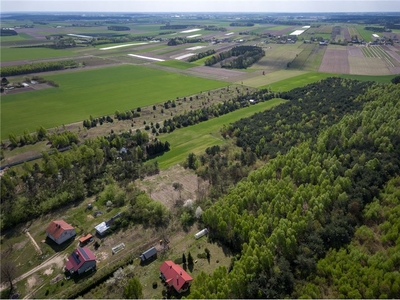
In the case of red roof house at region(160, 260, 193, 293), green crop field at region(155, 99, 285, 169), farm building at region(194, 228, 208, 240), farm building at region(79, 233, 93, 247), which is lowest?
farm building at region(79, 233, 93, 247)

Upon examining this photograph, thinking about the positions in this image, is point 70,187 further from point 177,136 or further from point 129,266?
point 177,136

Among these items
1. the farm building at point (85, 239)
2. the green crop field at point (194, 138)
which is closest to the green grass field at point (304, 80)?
the green crop field at point (194, 138)

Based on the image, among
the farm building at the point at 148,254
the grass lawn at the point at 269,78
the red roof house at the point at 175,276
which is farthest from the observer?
the grass lawn at the point at 269,78

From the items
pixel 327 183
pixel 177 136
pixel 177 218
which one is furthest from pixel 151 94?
pixel 327 183

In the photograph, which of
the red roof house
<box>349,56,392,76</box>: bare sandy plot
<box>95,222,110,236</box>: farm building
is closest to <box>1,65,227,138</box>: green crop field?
<box>95,222,110,236</box>: farm building

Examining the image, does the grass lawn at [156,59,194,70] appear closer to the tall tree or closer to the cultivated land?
the cultivated land

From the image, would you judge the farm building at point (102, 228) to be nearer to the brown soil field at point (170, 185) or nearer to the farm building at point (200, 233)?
the brown soil field at point (170, 185)
